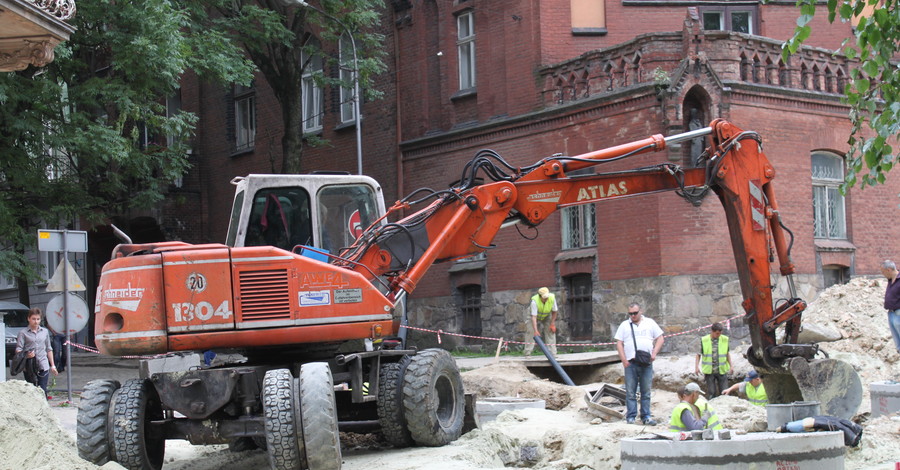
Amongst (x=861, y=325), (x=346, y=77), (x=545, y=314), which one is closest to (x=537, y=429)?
(x=545, y=314)

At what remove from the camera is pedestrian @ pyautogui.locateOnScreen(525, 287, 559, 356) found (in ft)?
68.5

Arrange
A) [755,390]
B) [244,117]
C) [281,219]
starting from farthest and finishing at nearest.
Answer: [244,117]
[755,390]
[281,219]

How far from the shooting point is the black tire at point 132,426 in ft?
34.1

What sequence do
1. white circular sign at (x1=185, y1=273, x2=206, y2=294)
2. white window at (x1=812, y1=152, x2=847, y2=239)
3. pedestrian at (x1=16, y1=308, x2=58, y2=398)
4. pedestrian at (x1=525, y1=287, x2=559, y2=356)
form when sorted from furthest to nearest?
white window at (x1=812, y1=152, x2=847, y2=239) → pedestrian at (x1=525, y1=287, x2=559, y2=356) → pedestrian at (x1=16, y1=308, x2=58, y2=398) → white circular sign at (x1=185, y1=273, x2=206, y2=294)

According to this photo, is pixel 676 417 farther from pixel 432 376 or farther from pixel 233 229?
pixel 233 229

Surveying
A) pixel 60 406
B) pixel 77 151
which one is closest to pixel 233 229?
pixel 60 406

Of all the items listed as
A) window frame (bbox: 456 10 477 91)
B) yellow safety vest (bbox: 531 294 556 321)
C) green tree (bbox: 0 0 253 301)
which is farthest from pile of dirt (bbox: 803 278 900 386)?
green tree (bbox: 0 0 253 301)

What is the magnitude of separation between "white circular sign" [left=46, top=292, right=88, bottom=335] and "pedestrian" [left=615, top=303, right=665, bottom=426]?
28.4 ft

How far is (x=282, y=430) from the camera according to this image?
977 centimetres

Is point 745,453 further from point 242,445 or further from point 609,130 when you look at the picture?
point 609,130

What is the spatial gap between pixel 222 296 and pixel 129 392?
1334 mm

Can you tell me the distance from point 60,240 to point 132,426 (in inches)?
328

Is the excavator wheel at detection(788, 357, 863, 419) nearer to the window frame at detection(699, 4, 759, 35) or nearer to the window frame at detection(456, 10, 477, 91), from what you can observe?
the window frame at detection(699, 4, 759, 35)

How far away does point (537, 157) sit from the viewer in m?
23.7
